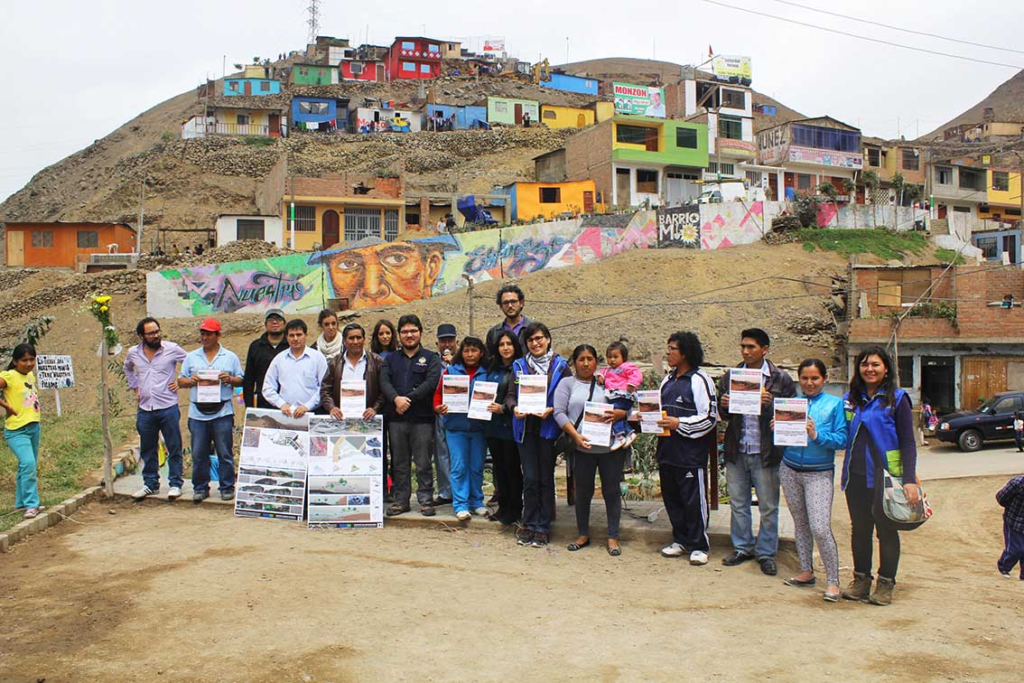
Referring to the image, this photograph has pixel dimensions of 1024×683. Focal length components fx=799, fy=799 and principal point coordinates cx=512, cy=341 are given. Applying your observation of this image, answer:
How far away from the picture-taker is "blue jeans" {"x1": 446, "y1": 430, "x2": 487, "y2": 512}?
7.41 metres

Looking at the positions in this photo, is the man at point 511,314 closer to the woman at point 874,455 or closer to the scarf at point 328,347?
the scarf at point 328,347

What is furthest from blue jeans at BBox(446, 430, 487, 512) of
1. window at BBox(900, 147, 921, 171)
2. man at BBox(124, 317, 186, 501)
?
window at BBox(900, 147, 921, 171)

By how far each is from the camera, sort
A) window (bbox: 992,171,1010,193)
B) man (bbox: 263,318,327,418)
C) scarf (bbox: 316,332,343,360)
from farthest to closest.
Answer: window (bbox: 992,171,1010,193), scarf (bbox: 316,332,343,360), man (bbox: 263,318,327,418)

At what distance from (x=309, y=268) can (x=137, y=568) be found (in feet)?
85.3

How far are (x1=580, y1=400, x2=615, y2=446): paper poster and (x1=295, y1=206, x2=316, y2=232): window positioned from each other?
3691 cm

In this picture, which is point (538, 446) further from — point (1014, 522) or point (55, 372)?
point (55, 372)

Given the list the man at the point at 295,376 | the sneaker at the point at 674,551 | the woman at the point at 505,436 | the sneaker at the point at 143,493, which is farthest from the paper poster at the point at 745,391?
the sneaker at the point at 143,493

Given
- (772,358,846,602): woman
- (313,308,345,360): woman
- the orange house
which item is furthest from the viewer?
the orange house

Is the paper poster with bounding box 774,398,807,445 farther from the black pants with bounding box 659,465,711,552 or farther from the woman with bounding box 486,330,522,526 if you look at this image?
the woman with bounding box 486,330,522,526

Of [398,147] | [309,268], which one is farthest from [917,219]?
[398,147]

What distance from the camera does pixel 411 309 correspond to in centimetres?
3000

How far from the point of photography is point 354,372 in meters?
7.54

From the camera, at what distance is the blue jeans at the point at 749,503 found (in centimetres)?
628

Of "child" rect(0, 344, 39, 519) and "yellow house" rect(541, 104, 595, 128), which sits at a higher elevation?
"yellow house" rect(541, 104, 595, 128)
